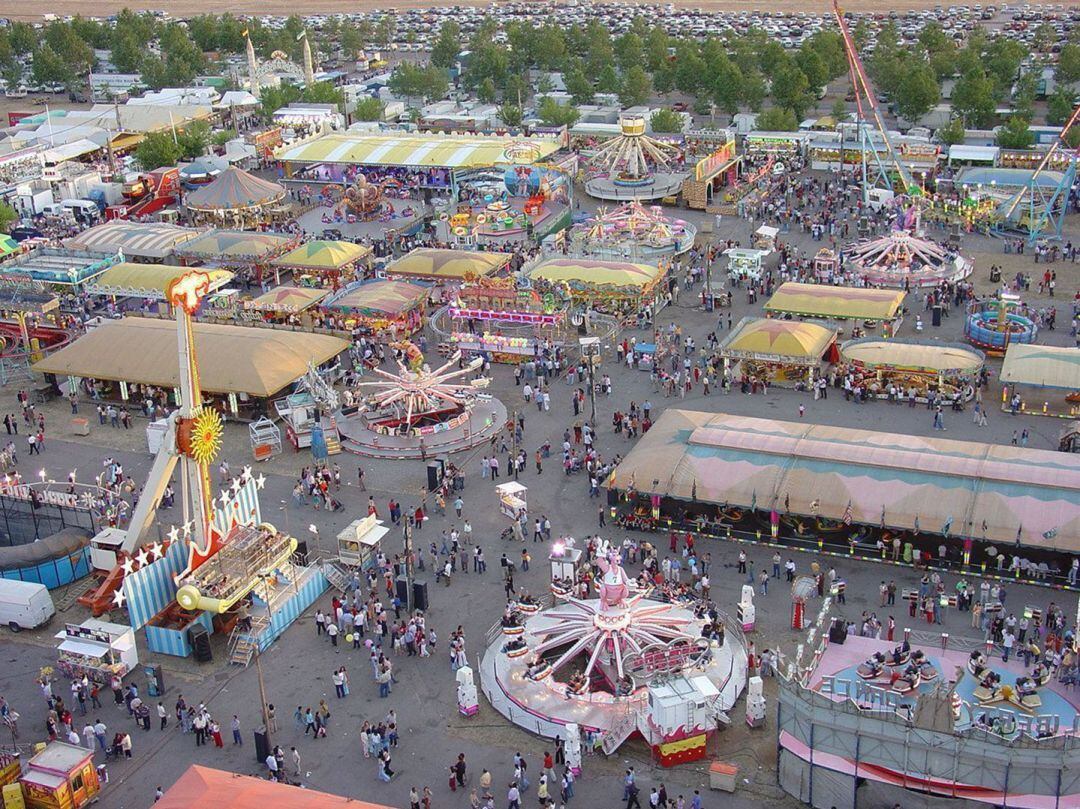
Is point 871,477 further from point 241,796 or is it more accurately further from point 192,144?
point 192,144

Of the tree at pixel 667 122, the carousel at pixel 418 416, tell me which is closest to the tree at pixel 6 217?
the carousel at pixel 418 416

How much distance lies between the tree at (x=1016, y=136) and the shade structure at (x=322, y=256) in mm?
44295

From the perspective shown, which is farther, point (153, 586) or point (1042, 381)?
point (1042, 381)

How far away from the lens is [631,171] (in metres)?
77.1

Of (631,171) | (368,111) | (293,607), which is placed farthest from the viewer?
(368,111)

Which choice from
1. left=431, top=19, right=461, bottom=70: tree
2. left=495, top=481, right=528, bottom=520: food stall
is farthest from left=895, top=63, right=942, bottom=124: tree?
left=495, top=481, right=528, bottom=520: food stall

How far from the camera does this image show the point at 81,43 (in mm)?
132125

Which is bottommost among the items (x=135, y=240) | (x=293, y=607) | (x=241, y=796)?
(x=293, y=607)

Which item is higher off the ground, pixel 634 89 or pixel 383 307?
pixel 634 89

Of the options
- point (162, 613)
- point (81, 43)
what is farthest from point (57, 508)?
point (81, 43)

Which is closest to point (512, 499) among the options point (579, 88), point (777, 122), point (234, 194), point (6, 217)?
point (234, 194)

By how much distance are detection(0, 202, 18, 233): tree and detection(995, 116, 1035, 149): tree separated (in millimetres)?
61200

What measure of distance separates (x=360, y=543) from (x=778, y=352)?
19.5 meters

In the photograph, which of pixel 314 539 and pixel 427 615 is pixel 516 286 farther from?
pixel 427 615
